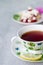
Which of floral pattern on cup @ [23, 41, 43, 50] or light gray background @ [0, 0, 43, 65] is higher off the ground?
light gray background @ [0, 0, 43, 65]

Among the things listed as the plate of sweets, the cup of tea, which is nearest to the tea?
the cup of tea

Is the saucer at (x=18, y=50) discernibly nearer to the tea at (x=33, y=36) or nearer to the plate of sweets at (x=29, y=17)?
the tea at (x=33, y=36)

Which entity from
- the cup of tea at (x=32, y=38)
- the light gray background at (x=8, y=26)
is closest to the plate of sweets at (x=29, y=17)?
the light gray background at (x=8, y=26)

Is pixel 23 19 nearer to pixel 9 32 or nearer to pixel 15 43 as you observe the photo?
pixel 9 32

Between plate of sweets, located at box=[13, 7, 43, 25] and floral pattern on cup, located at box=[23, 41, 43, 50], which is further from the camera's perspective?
plate of sweets, located at box=[13, 7, 43, 25]

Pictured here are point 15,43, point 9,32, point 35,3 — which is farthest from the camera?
point 35,3

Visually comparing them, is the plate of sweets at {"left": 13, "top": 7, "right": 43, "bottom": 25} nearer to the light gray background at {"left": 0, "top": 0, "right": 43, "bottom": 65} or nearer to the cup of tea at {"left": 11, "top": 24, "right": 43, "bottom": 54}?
the light gray background at {"left": 0, "top": 0, "right": 43, "bottom": 65}

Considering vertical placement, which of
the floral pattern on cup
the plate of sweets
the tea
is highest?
the plate of sweets

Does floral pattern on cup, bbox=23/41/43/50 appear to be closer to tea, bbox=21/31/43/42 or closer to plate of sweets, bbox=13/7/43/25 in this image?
tea, bbox=21/31/43/42

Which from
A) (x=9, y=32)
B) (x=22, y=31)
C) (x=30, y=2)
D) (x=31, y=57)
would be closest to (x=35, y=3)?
(x=30, y=2)

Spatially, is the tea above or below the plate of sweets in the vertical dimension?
below
